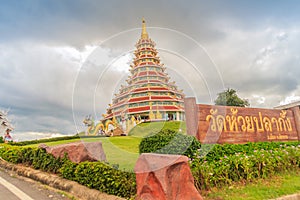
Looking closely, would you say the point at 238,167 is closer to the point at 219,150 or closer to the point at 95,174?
the point at 219,150

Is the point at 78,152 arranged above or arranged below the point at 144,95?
below

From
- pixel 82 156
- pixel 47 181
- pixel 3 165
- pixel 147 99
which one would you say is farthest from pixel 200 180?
pixel 147 99

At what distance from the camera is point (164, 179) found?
118 inches

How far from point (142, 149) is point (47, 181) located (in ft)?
8.46

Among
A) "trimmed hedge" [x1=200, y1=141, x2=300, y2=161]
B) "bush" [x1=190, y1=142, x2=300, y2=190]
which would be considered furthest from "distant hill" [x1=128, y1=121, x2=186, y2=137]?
"bush" [x1=190, y1=142, x2=300, y2=190]

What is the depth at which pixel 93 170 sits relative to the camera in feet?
14.4

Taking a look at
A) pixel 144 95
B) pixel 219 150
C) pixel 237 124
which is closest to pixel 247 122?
pixel 237 124

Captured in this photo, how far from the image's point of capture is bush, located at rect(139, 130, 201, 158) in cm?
529

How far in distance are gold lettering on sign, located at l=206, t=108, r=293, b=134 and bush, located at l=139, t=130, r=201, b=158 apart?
7.06 feet

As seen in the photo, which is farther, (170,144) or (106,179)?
(170,144)

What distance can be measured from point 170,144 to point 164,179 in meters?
2.45

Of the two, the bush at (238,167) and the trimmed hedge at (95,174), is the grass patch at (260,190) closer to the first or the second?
the bush at (238,167)

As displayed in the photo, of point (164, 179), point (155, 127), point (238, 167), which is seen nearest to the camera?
point (164, 179)

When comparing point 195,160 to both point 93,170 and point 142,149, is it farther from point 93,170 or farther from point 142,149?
point 93,170
